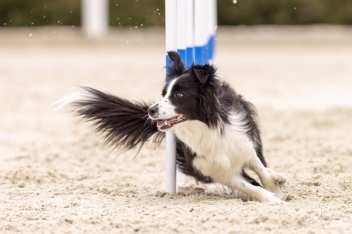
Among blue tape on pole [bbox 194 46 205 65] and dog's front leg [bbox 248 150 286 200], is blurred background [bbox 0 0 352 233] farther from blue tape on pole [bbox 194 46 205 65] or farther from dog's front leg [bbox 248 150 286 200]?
blue tape on pole [bbox 194 46 205 65]

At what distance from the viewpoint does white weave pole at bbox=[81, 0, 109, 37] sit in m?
18.3

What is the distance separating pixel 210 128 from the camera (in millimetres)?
4523

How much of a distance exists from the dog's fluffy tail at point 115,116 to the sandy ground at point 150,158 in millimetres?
394

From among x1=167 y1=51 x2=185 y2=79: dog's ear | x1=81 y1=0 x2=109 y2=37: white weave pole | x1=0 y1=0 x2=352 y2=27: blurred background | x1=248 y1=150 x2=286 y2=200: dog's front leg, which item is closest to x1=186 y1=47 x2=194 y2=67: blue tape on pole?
x1=167 y1=51 x2=185 y2=79: dog's ear

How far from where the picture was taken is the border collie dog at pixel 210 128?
445cm

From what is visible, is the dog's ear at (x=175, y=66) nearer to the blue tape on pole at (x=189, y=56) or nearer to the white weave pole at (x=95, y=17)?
the blue tape on pole at (x=189, y=56)

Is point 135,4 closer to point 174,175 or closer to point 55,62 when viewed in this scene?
point 55,62

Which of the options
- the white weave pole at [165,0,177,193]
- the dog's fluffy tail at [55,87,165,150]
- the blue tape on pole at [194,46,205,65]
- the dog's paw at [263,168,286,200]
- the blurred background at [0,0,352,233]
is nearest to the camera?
the blurred background at [0,0,352,233]

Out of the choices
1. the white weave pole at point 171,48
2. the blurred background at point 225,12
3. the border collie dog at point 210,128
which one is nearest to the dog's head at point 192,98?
the border collie dog at point 210,128

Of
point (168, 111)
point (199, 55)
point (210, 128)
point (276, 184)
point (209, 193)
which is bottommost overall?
point (209, 193)

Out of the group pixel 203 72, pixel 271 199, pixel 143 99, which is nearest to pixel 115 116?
A: pixel 203 72

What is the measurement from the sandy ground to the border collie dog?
18cm

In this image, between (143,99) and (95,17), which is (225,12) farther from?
(143,99)

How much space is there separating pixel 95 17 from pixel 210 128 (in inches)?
575
